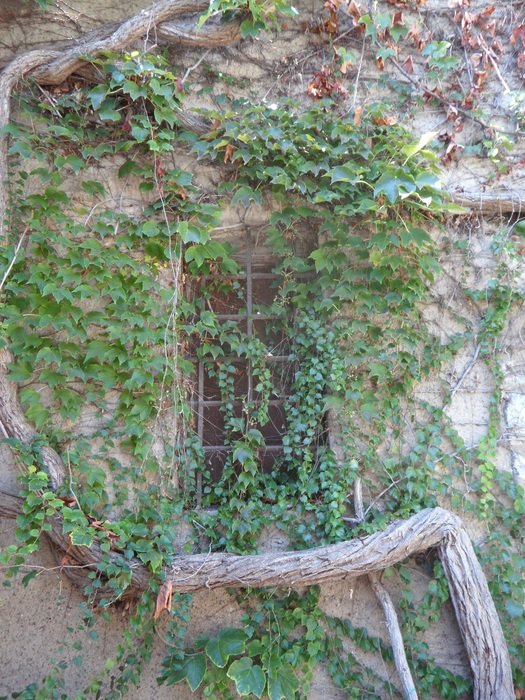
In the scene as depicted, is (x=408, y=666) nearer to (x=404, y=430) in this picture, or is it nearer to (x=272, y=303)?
(x=404, y=430)

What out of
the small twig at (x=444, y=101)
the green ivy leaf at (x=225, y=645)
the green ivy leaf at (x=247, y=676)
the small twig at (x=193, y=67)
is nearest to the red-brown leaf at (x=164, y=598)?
the green ivy leaf at (x=225, y=645)

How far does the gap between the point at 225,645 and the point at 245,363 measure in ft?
4.57

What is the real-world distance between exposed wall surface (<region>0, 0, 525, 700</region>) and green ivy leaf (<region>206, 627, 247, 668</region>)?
147 mm

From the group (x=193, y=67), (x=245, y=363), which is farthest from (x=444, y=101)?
(x=245, y=363)

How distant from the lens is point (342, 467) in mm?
3121

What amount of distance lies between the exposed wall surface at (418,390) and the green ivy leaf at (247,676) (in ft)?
0.90

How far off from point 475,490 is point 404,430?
0.45 m

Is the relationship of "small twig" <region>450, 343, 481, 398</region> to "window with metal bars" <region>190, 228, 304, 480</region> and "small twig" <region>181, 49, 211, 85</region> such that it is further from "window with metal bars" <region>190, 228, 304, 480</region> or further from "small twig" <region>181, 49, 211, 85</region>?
"small twig" <region>181, 49, 211, 85</region>

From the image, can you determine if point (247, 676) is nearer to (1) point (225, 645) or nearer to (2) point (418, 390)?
(1) point (225, 645)

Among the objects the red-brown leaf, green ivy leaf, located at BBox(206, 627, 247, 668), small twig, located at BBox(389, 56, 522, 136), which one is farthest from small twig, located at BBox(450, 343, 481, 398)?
the red-brown leaf

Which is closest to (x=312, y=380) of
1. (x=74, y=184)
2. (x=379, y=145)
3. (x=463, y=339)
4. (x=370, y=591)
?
(x=463, y=339)

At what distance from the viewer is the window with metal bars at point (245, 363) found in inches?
132

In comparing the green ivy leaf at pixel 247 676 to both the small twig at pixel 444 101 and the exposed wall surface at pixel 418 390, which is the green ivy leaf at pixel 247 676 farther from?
the small twig at pixel 444 101

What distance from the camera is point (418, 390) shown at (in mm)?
3295
